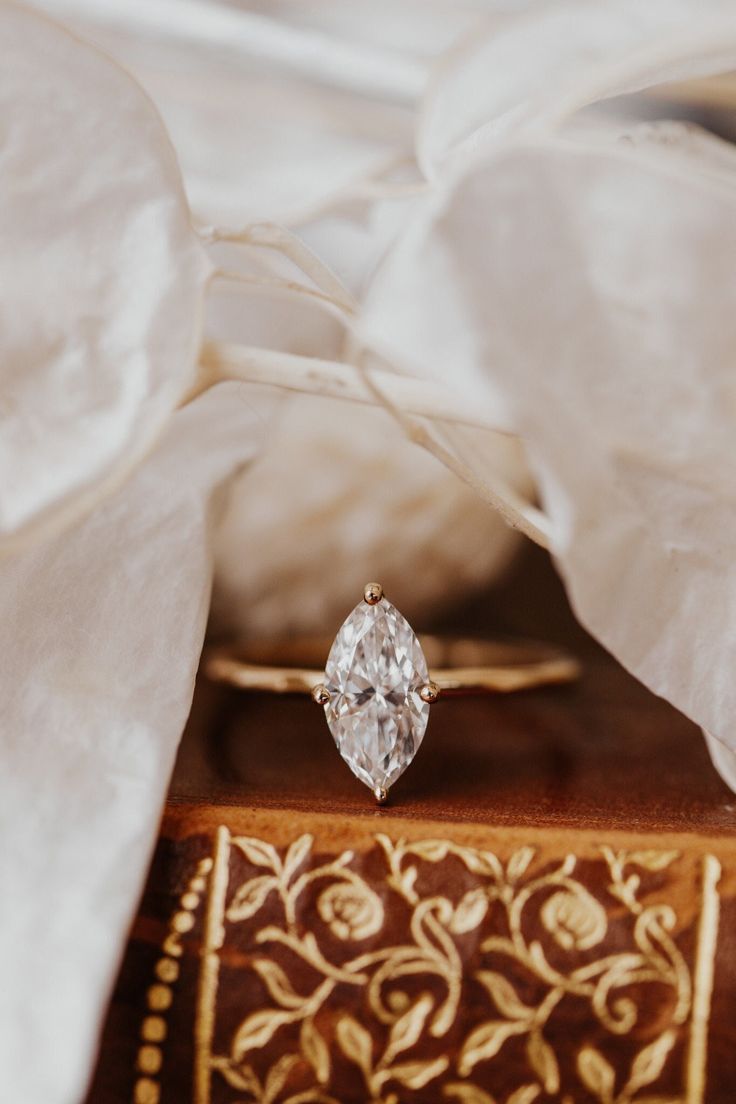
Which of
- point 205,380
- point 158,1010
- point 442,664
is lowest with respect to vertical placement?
point 442,664

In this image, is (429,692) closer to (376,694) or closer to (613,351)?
(376,694)

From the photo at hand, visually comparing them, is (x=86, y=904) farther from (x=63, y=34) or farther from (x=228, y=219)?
(x=228, y=219)

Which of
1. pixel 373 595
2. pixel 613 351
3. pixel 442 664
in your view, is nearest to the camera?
pixel 613 351

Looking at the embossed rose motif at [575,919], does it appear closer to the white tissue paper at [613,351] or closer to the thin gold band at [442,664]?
the white tissue paper at [613,351]

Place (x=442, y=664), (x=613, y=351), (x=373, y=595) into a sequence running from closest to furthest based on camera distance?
(x=613, y=351)
(x=373, y=595)
(x=442, y=664)

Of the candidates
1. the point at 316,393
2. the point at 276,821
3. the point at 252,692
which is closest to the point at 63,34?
the point at 316,393

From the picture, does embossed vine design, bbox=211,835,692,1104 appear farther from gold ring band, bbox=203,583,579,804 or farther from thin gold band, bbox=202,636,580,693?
thin gold band, bbox=202,636,580,693

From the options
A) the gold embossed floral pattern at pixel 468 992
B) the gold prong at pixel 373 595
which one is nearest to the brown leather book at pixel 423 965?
the gold embossed floral pattern at pixel 468 992

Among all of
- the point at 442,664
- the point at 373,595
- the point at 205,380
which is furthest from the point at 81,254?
the point at 442,664

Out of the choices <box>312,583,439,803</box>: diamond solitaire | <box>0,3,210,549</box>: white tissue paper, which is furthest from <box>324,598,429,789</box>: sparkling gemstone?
<box>0,3,210,549</box>: white tissue paper
